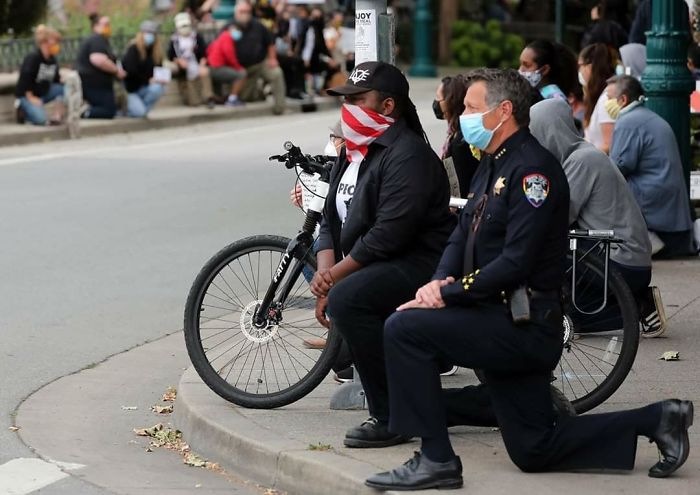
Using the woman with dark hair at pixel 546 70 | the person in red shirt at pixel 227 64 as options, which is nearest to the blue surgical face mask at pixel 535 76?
the woman with dark hair at pixel 546 70

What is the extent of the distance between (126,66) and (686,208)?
46.7 ft

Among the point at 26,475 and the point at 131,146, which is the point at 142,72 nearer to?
the point at 131,146

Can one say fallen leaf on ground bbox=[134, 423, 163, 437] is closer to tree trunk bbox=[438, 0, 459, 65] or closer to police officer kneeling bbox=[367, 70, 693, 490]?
police officer kneeling bbox=[367, 70, 693, 490]

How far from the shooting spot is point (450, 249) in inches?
225

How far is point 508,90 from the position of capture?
5594 mm

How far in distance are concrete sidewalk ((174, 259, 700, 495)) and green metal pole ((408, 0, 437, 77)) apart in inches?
1048

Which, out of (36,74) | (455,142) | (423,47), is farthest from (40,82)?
(455,142)

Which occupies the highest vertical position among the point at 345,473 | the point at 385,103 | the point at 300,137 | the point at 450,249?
the point at 385,103

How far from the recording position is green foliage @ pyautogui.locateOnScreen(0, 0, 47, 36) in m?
23.1

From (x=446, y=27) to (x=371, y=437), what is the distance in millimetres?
31495

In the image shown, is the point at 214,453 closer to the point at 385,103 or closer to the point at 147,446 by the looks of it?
the point at 147,446

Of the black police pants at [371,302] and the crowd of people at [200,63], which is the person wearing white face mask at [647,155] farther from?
the crowd of people at [200,63]

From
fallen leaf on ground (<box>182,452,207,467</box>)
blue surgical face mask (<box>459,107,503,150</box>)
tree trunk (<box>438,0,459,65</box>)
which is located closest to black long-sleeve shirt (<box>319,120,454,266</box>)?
blue surgical face mask (<box>459,107,503,150</box>)

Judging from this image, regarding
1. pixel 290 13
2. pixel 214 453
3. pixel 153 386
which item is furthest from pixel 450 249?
pixel 290 13
